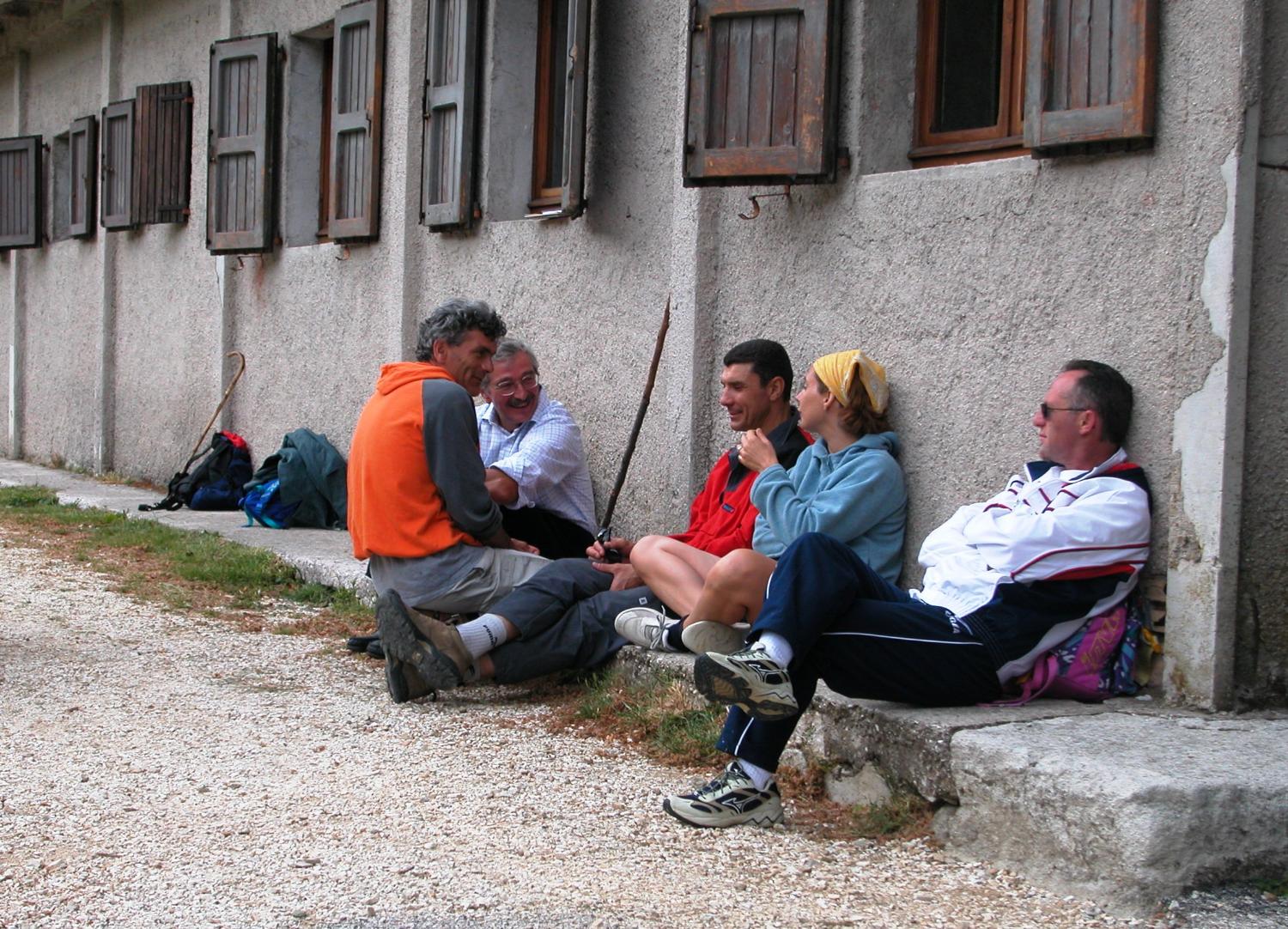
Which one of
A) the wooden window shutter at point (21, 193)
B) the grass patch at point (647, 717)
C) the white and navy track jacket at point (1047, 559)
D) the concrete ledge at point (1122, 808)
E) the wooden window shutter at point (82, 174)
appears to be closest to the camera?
the concrete ledge at point (1122, 808)

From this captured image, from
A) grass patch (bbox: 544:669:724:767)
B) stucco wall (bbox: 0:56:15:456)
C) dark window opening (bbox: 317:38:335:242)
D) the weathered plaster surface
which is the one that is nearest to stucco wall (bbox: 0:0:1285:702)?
the weathered plaster surface

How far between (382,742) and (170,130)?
7806 millimetres

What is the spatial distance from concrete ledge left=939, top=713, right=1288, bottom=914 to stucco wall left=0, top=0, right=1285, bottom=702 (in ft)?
1.78

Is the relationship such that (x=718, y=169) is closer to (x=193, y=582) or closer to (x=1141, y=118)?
(x=1141, y=118)

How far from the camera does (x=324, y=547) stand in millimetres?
7402

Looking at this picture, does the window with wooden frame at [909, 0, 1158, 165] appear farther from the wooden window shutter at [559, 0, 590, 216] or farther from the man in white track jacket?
the wooden window shutter at [559, 0, 590, 216]

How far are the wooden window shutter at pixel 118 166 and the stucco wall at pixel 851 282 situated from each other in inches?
47.5

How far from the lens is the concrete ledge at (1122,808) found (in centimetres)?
290

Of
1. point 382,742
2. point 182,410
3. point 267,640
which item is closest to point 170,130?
point 182,410

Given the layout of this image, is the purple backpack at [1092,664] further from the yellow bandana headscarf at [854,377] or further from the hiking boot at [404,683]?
the hiking boot at [404,683]

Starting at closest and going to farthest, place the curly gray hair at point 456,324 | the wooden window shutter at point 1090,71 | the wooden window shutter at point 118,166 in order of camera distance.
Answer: the wooden window shutter at point 1090,71 < the curly gray hair at point 456,324 < the wooden window shutter at point 118,166

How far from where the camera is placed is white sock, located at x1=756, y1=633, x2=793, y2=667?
3355 millimetres

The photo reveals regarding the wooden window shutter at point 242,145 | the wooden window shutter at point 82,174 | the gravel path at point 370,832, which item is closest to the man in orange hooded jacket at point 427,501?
the gravel path at point 370,832

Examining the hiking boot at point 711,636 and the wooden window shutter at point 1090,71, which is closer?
the wooden window shutter at point 1090,71
